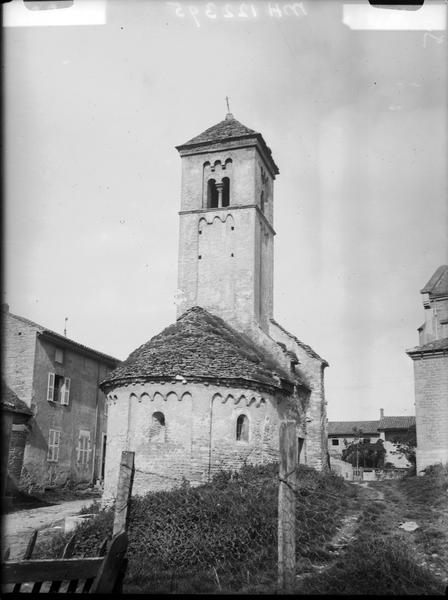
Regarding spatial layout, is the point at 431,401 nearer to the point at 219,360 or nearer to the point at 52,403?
the point at 219,360

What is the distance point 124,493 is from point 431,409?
18.4 meters

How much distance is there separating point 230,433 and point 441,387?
11.2 metres

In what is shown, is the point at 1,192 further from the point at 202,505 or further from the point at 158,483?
the point at 158,483

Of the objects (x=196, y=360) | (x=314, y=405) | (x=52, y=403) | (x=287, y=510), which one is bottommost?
(x=287, y=510)

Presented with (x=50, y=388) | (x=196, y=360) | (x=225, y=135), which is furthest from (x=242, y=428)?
(x=225, y=135)

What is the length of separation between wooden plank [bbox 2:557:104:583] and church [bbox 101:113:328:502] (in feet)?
25.7

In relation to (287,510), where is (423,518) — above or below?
below

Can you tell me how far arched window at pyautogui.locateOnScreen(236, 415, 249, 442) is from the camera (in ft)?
55.1

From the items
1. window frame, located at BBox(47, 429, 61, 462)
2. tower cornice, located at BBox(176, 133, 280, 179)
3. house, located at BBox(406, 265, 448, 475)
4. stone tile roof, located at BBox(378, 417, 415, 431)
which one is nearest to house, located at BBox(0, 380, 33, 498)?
window frame, located at BBox(47, 429, 61, 462)

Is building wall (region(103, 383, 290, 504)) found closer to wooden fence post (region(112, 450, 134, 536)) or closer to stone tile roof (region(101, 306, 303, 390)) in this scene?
stone tile roof (region(101, 306, 303, 390))

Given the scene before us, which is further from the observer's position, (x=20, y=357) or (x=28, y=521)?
(x=20, y=357)

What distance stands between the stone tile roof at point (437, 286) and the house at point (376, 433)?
2487 cm

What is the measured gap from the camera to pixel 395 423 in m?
57.8

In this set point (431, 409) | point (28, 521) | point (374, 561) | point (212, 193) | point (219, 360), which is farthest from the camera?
point (212, 193)
